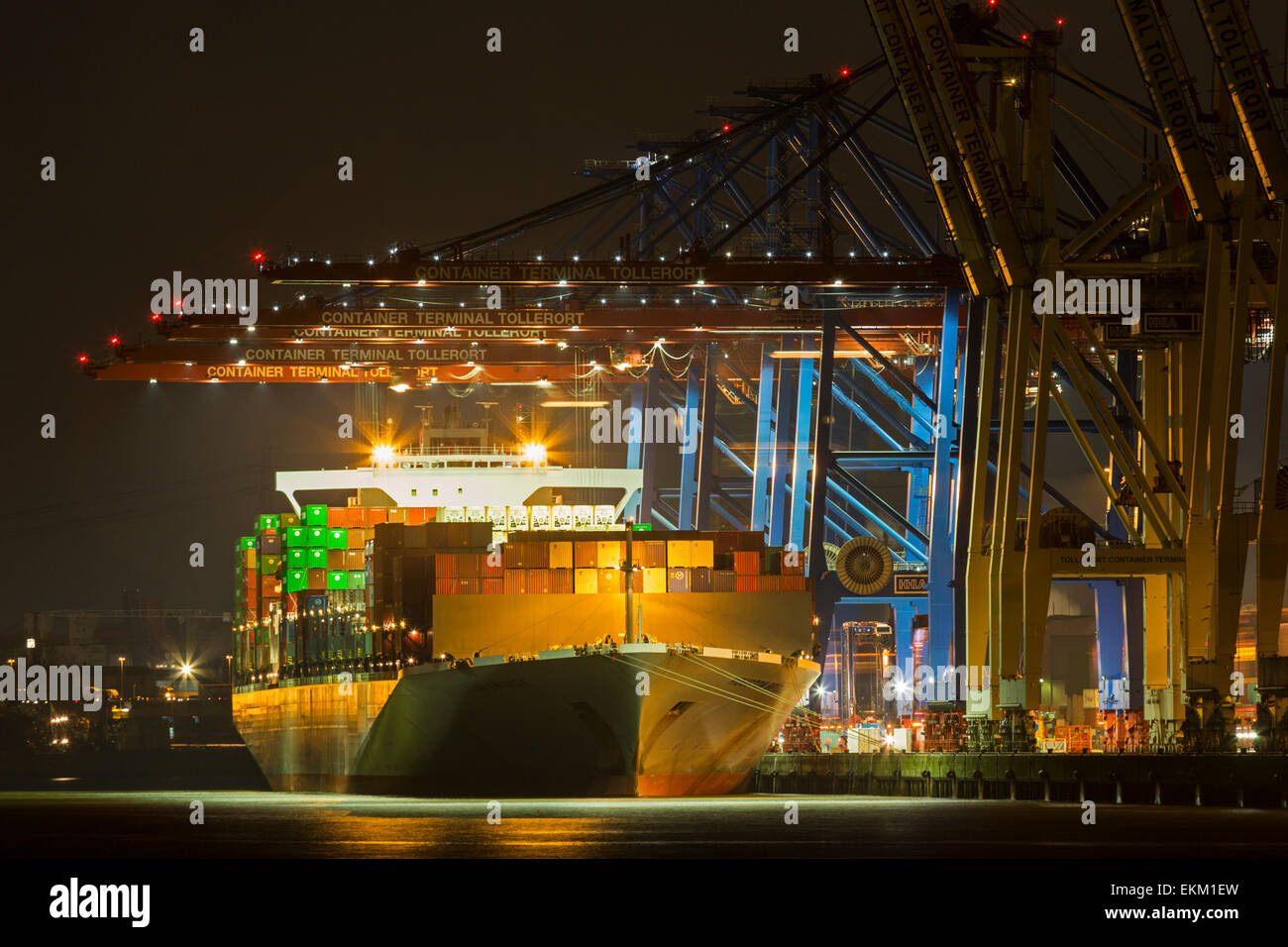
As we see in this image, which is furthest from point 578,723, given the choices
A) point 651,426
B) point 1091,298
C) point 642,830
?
point 651,426

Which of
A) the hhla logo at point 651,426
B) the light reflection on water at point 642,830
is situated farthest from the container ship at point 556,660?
the hhla logo at point 651,426

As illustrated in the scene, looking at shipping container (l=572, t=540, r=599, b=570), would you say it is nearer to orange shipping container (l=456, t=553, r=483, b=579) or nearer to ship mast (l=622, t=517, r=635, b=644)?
ship mast (l=622, t=517, r=635, b=644)

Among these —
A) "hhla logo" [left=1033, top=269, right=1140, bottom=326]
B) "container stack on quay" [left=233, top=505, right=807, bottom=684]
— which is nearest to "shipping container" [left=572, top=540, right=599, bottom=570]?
"container stack on quay" [left=233, top=505, right=807, bottom=684]

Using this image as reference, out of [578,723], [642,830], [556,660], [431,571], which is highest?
[431,571]

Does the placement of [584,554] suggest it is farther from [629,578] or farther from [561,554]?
[629,578]

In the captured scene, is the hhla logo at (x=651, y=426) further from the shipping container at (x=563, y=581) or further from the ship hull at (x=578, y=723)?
the shipping container at (x=563, y=581)
